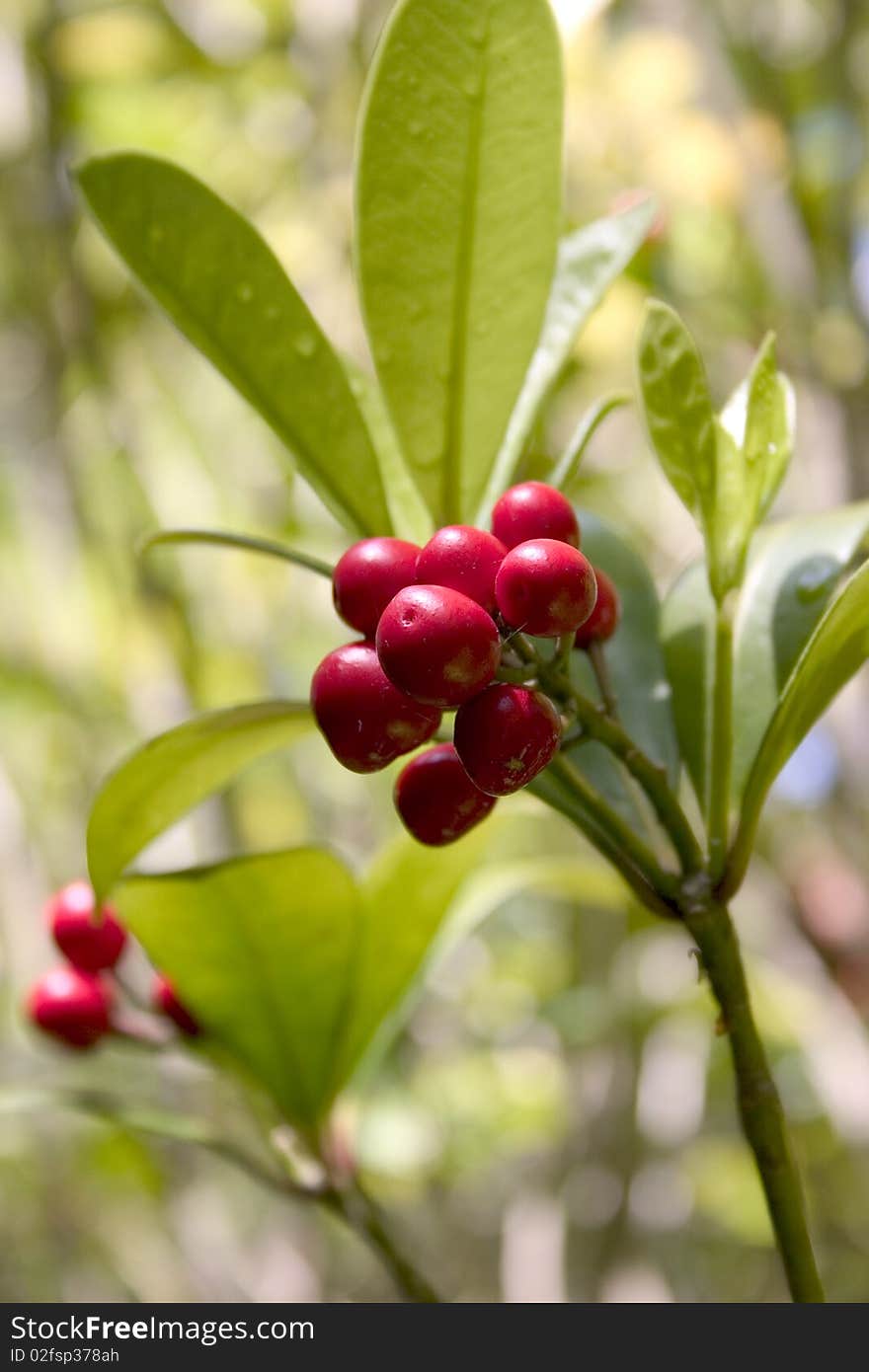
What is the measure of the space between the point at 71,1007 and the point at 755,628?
2.22 ft

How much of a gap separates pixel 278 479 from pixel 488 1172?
158 centimetres

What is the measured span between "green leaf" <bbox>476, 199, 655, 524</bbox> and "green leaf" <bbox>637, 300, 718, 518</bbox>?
85 mm

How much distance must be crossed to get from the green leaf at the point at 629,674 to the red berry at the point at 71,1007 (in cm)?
56

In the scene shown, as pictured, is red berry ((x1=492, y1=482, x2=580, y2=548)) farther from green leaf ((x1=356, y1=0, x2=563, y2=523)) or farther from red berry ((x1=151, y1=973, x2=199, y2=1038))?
red berry ((x1=151, y1=973, x2=199, y2=1038))

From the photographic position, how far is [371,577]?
→ 585mm

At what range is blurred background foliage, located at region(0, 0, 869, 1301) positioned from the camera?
1830mm

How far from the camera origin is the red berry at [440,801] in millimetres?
615

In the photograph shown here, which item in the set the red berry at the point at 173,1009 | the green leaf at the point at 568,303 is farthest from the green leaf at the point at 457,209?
the red berry at the point at 173,1009

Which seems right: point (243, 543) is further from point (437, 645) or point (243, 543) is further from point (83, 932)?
point (83, 932)

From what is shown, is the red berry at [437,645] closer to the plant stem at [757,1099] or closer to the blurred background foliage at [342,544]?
the plant stem at [757,1099]

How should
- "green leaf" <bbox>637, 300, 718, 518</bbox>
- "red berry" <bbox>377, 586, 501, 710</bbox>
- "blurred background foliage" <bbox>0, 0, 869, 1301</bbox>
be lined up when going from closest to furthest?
"red berry" <bbox>377, 586, 501, 710</bbox>, "green leaf" <bbox>637, 300, 718, 518</bbox>, "blurred background foliage" <bbox>0, 0, 869, 1301</bbox>

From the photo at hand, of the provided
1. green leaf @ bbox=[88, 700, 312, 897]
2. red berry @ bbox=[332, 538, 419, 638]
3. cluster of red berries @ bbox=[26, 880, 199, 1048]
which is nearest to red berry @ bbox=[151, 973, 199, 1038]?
cluster of red berries @ bbox=[26, 880, 199, 1048]

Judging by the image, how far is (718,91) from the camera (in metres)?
1.78
